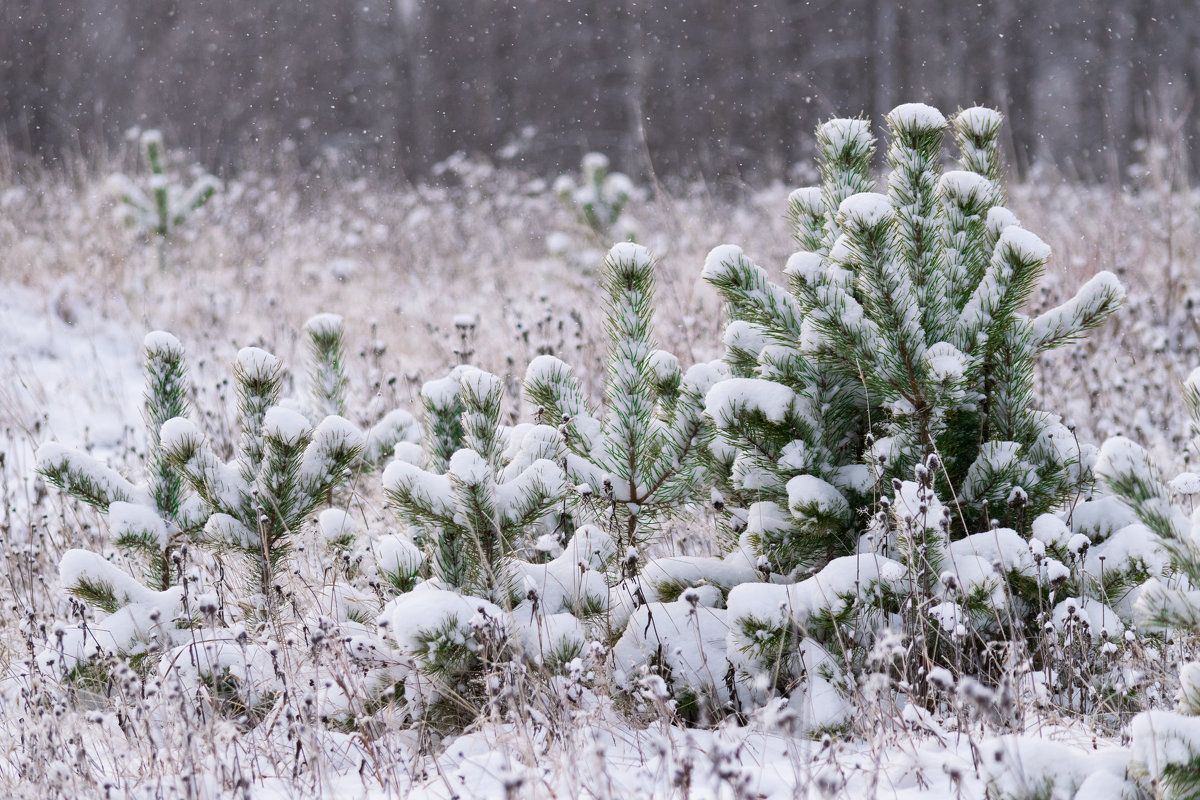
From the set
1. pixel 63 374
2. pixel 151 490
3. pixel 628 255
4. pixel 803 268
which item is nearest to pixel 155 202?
pixel 63 374

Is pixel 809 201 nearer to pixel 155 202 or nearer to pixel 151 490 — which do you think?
pixel 151 490

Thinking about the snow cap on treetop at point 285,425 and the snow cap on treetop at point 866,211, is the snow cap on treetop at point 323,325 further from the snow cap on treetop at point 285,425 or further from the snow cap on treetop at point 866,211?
the snow cap on treetop at point 866,211

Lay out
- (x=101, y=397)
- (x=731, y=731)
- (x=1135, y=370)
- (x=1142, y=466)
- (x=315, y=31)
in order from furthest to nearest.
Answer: (x=315, y=31) → (x=101, y=397) → (x=1135, y=370) → (x=731, y=731) → (x=1142, y=466)

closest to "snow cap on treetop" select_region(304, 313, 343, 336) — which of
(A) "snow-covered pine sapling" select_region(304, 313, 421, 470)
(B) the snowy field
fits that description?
(A) "snow-covered pine sapling" select_region(304, 313, 421, 470)

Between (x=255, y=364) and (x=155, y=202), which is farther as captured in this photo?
(x=155, y=202)

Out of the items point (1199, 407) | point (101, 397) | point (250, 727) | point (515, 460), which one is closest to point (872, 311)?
point (1199, 407)

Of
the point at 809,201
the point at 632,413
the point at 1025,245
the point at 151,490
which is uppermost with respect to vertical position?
the point at 809,201

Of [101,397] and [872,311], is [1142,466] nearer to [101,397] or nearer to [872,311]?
[872,311]

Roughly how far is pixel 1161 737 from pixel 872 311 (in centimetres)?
111

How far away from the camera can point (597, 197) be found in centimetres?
800

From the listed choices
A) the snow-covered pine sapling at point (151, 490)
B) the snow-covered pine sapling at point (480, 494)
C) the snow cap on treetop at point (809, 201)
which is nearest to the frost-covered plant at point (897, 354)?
the snow cap on treetop at point (809, 201)

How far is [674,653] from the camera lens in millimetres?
2209

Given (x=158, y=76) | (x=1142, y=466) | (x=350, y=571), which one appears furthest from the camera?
(x=158, y=76)

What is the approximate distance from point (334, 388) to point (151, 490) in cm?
67
